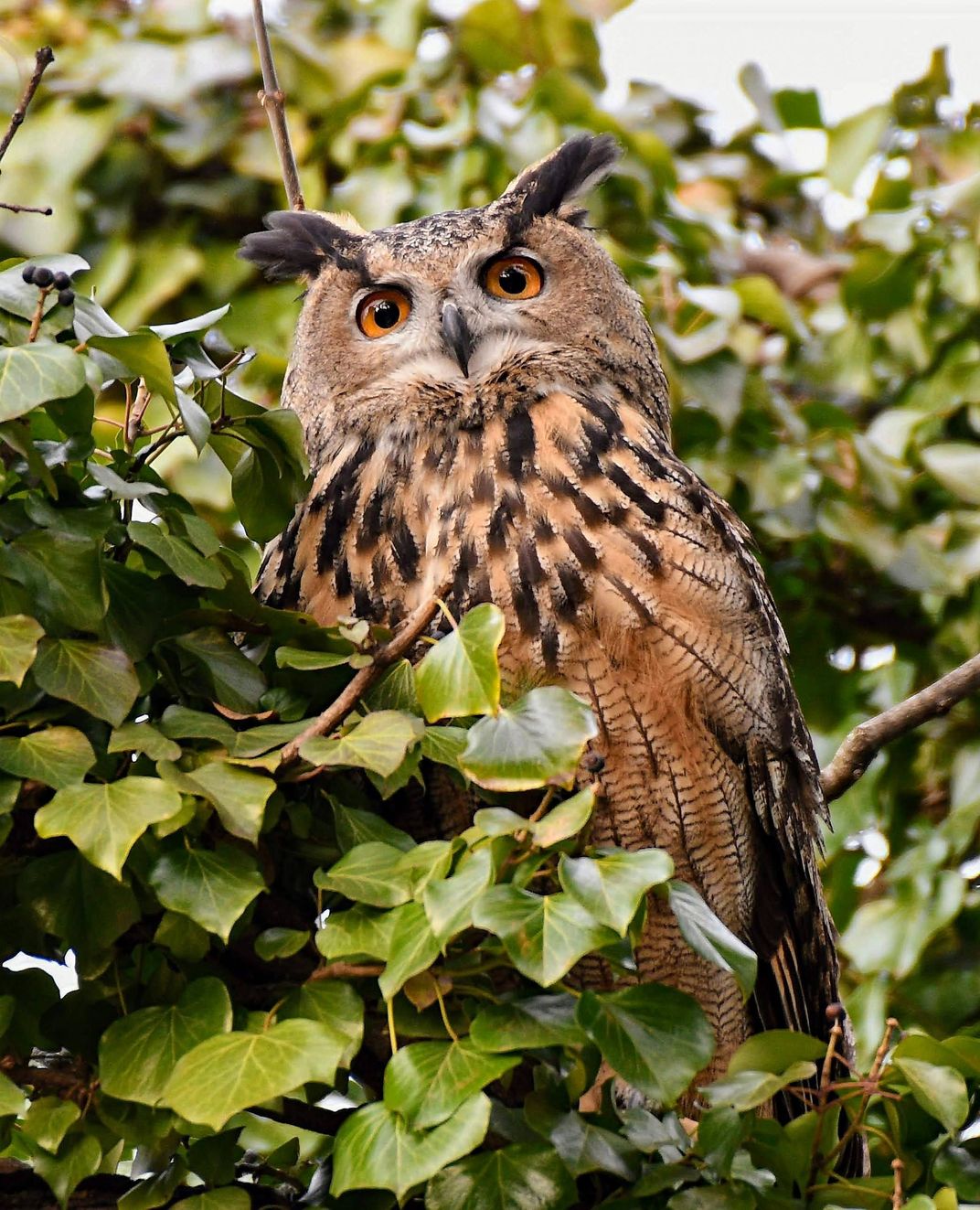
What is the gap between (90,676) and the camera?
3.68 ft

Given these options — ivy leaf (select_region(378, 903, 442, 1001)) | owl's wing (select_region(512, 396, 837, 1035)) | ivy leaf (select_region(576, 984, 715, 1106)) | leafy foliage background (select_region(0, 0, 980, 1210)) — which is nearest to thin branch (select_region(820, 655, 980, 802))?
owl's wing (select_region(512, 396, 837, 1035))

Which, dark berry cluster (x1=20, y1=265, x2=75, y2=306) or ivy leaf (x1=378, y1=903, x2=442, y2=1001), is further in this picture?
dark berry cluster (x1=20, y1=265, x2=75, y2=306)

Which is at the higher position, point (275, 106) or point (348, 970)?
point (275, 106)

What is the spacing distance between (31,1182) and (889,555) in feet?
5.58

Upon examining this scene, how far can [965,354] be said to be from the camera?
2.62 m

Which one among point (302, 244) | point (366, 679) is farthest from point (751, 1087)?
point (302, 244)

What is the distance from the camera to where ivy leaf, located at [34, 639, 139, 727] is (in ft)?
3.64

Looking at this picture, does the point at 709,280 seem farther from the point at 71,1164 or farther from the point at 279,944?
the point at 71,1164

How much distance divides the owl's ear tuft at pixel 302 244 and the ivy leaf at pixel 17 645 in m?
1.10

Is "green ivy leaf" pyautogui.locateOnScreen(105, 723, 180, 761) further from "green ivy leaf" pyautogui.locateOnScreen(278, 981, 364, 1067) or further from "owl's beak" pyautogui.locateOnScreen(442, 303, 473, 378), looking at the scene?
"owl's beak" pyautogui.locateOnScreen(442, 303, 473, 378)

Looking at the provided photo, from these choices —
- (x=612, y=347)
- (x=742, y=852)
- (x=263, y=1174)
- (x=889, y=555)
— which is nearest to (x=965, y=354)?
(x=889, y=555)

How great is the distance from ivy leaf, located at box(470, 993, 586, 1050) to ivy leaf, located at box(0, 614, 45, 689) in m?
0.38

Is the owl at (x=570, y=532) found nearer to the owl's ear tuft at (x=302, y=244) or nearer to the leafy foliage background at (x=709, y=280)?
the owl's ear tuft at (x=302, y=244)

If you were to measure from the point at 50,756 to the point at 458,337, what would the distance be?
0.97 meters
